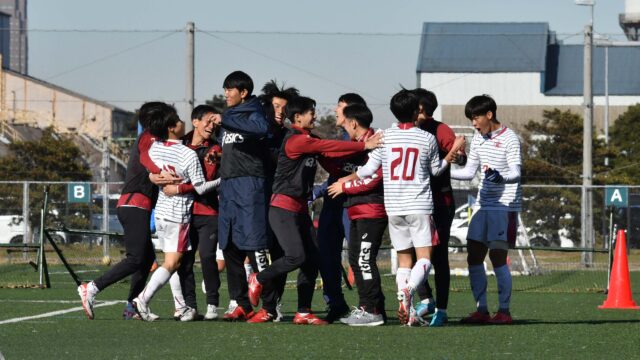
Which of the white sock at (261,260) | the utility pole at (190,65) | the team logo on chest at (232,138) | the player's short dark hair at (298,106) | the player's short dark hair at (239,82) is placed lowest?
the white sock at (261,260)

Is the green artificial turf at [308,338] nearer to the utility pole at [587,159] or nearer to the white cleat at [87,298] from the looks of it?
the white cleat at [87,298]

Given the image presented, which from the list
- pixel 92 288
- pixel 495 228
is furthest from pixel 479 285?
pixel 92 288

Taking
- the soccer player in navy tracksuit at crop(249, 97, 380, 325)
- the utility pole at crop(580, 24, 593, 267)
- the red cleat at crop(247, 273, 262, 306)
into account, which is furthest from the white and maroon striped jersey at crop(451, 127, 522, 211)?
the utility pole at crop(580, 24, 593, 267)

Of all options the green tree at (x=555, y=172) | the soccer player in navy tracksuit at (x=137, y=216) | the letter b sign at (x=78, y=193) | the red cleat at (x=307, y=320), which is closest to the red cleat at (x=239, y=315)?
the red cleat at (x=307, y=320)

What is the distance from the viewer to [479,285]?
10.6 m

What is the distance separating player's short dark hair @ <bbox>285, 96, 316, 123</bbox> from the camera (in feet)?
33.7

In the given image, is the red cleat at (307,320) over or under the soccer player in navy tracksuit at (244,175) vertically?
under

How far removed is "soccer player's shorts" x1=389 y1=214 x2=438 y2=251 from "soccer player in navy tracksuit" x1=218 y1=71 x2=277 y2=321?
113 cm

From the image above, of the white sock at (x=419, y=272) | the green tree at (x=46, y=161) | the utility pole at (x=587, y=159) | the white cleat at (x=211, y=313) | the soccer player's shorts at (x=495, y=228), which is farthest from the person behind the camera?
the green tree at (x=46, y=161)

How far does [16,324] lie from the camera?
10.3 m

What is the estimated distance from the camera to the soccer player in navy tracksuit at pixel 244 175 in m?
10.4

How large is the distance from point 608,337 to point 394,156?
1.98 metres

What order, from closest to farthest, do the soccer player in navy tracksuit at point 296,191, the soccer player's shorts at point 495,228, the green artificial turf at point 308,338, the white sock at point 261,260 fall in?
the green artificial turf at point 308,338 → the soccer player in navy tracksuit at point 296,191 → the soccer player's shorts at point 495,228 → the white sock at point 261,260

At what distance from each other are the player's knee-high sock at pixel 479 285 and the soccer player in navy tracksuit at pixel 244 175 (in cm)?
157
